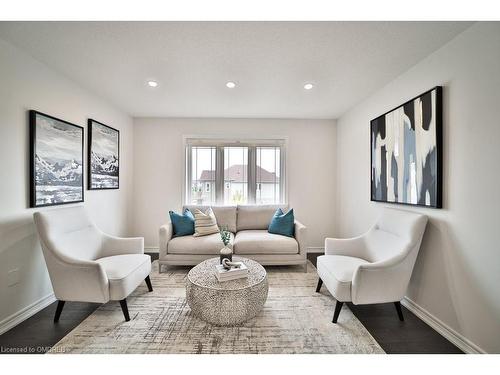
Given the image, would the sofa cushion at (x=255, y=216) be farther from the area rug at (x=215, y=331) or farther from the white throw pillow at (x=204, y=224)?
the area rug at (x=215, y=331)

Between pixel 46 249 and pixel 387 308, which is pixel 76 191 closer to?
pixel 46 249

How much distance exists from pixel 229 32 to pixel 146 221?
11.2 ft

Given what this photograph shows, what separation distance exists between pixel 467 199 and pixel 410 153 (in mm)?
680

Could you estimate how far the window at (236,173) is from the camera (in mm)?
4211

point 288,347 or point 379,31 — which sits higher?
point 379,31

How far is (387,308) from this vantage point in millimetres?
2268

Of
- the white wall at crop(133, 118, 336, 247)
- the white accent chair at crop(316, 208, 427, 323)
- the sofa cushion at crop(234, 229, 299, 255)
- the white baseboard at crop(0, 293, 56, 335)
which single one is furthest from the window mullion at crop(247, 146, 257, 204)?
the white baseboard at crop(0, 293, 56, 335)

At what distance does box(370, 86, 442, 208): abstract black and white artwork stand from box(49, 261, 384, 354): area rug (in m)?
1.31

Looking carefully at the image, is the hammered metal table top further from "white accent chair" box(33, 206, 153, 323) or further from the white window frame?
the white window frame

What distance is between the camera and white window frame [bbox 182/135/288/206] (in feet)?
13.6

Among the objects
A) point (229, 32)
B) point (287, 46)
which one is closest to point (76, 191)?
point (229, 32)

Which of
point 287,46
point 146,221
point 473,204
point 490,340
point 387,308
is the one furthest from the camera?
point 146,221

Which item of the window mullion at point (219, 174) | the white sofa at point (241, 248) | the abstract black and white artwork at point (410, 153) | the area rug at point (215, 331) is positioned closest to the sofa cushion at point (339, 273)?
the area rug at point (215, 331)

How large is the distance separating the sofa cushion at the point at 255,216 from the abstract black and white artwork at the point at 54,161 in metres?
2.22
